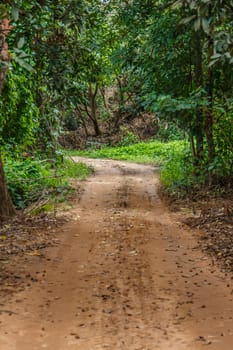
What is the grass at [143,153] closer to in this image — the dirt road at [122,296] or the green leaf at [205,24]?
the dirt road at [122,296]

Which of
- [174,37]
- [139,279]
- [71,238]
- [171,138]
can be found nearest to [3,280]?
[139,279]

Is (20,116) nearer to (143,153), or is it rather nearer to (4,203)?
(4,203)

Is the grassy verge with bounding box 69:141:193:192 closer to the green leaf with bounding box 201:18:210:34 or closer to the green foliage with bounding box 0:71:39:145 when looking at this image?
the green foliage with bounding box 0:71:39:145

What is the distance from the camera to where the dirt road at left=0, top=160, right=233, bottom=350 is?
427cm

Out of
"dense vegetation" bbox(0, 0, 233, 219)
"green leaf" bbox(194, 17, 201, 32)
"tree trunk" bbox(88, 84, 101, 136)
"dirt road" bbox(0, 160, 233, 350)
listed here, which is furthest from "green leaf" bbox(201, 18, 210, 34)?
"tree trunk" bbox(88, 84, 101, 136)

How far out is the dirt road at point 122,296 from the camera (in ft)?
14.0

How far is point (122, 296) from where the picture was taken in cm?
526

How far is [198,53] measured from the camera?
40.2ft

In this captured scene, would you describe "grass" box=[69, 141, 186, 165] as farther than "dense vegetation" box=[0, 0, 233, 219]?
Yes

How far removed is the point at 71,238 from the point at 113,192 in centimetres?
508

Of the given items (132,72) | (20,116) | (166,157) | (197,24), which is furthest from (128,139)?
(197,24)

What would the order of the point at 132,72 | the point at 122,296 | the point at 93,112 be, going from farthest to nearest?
the point at 93,112, the point at 132,72, the point at 122,296

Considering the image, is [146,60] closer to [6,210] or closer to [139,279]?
[6,210]

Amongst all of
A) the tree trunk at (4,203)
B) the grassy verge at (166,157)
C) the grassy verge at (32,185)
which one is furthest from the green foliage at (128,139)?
the tree trunk at (4,203)
